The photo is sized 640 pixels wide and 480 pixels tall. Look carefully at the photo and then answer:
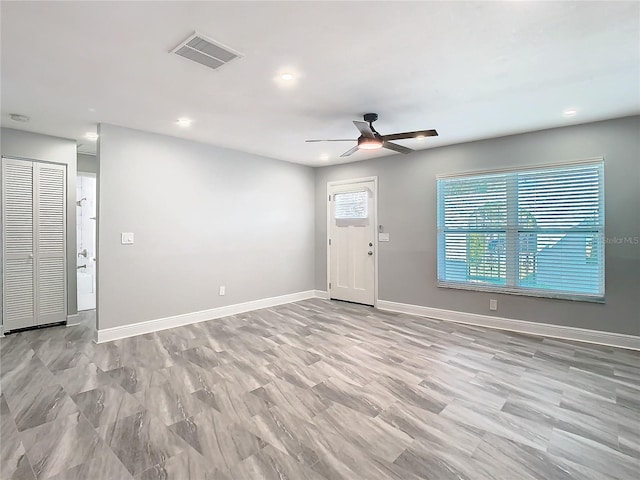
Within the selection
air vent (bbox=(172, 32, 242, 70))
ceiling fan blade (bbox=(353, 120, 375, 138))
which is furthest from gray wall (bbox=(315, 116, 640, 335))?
air vent (bbox=(172, 32, 242, 70))

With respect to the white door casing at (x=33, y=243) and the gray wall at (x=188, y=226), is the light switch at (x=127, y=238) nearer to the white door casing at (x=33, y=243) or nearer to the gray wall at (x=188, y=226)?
the gray wall at (x=188, y=226)

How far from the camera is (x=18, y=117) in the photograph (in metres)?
3.68

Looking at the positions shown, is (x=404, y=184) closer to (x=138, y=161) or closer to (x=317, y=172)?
(x=317, y=172)

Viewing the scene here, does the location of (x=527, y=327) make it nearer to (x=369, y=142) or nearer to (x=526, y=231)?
(x=526, y=231)

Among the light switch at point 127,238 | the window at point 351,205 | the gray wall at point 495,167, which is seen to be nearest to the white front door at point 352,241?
the window at point 351,205

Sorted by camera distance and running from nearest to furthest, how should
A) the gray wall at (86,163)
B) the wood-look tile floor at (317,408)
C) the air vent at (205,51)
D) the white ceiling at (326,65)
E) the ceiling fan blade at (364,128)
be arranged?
the wood-look tile floor at (317,408)
the white ceiling at (326,65)
the air vent at (205,51)
the ceiling fan blade at (364,128)
the gray wall at (86,163)

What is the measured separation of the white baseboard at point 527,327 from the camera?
366cm

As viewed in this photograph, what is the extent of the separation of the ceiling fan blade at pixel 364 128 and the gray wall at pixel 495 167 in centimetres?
144

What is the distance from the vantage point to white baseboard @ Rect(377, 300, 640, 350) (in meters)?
3.66

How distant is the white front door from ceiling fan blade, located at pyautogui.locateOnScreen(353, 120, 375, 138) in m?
2.33

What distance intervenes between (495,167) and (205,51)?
12.9 ft

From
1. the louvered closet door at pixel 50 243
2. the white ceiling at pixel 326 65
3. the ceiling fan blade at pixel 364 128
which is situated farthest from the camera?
the louvered closet door at pixel 50 243

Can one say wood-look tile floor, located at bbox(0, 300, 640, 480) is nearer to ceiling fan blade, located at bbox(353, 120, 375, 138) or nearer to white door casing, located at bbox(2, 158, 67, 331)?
white door casing, located at bbox(2, 158, 67, 331)

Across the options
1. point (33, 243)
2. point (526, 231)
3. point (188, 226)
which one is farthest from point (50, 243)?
point (526, 231)
